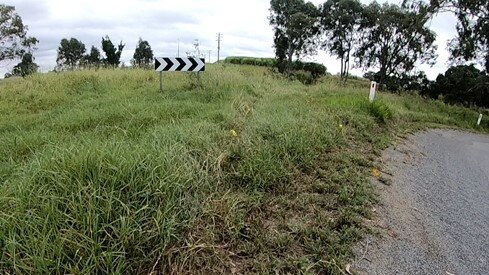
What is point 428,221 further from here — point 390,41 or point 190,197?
point 390,41

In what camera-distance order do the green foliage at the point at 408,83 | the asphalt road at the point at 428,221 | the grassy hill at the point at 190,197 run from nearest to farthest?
1. the grassy hill at the point at 190,197
2. the asphalt road at the point at 428,221
3. the green foliage at the point at 408,83

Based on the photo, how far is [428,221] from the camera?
3.69 meters

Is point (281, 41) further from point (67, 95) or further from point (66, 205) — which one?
point (66, 205)

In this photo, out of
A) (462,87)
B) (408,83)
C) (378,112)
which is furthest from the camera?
(408,83)

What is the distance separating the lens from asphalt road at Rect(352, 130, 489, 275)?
2882mm

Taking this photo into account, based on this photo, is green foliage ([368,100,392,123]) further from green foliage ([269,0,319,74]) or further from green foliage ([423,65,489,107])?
green foliage ([269,0,319,74])

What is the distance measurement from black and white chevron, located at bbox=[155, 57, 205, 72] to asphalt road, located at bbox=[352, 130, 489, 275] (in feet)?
19.0

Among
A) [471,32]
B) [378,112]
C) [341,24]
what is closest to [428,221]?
[378,112]

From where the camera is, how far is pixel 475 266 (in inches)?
118

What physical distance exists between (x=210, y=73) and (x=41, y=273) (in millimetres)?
10349

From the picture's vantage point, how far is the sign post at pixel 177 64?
930 centimetres

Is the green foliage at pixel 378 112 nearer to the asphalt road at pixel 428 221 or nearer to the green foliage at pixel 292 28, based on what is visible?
the asphalt road at pixel 428 221

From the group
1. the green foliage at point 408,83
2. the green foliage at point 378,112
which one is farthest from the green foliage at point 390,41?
the green foliage at point 378,112

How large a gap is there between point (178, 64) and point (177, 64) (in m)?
0.03
